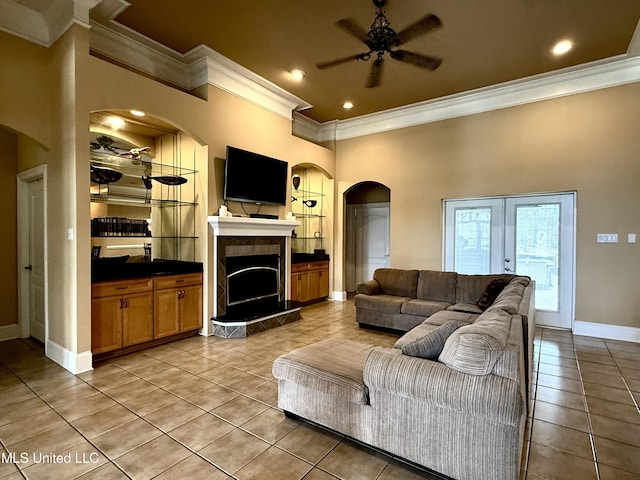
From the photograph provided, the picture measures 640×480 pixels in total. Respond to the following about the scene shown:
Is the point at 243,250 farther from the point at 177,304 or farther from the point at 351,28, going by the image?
the point at 351,28

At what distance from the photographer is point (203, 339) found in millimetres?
4477

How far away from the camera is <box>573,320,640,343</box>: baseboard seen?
4.47m

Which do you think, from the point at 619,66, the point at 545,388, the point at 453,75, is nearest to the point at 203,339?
the point at 545,388

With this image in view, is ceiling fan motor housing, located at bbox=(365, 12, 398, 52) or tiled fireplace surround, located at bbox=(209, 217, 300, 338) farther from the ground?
ceiling fan motor housing, located at bbox=(365, 12, 398, 52)

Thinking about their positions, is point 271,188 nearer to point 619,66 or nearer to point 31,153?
point 31,153

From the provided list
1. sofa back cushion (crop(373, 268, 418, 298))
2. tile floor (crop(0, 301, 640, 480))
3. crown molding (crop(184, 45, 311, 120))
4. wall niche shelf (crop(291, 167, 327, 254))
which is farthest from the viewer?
wall niche shelf (crop(291, 167, 327, 254))

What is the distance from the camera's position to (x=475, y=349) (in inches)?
69.1

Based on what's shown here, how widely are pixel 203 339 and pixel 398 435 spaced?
320cm

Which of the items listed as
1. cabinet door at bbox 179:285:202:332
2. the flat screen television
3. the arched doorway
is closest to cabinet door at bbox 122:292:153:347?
cabinet door at bbox 179:285:202:332

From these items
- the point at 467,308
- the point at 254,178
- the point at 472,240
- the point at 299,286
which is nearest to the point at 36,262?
the point at 254,178

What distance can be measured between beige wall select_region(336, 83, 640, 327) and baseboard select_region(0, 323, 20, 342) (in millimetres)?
5760

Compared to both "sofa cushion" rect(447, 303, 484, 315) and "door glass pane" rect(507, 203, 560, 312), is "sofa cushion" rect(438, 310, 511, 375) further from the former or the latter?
"door glass pane" rect(507, 203, 560, 312)

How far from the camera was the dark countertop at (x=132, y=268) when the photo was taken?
3.63 m

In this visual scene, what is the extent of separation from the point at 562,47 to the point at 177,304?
5687mm
